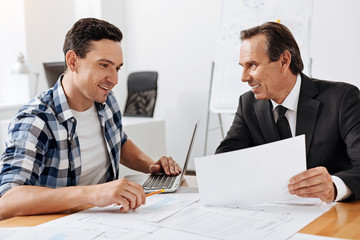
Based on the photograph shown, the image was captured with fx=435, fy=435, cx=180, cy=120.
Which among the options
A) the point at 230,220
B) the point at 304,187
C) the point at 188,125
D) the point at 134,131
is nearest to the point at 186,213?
the point at 230,220

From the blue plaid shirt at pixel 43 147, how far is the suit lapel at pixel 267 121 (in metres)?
0.71

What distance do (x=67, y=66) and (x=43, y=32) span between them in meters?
3.12

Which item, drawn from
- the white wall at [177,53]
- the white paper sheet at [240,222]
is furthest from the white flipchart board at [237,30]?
the white paper sheet at [240,222]

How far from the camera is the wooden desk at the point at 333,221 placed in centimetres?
101

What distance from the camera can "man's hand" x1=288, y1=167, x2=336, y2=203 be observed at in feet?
3.88

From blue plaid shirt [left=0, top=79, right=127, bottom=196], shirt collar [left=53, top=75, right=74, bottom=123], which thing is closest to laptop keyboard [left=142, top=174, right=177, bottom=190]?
blue plaid shirt [left=0, top=79, right=127, bottom=196]

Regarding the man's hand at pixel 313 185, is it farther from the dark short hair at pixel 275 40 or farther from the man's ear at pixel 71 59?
the man's ear at pixel 71 59

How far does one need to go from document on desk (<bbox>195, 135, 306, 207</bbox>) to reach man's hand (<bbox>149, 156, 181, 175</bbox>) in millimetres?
422

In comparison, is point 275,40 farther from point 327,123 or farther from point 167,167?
point 167,167

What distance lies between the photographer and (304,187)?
1.20 meters

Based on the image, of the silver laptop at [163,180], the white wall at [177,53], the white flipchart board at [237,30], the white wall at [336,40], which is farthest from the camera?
the white wall at [177,53]

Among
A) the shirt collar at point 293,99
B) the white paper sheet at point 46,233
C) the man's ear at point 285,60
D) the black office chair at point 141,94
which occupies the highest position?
the man's ear at point 285,60

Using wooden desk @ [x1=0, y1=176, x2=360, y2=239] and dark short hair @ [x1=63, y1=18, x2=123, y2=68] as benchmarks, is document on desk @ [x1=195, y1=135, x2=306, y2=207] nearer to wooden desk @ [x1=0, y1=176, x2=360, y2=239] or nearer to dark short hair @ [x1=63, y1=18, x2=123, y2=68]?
wooden desk @ [x1=0, y1=176, x2=360, y2=239]

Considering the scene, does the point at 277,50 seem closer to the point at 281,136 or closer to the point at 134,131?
the point at 281,136
